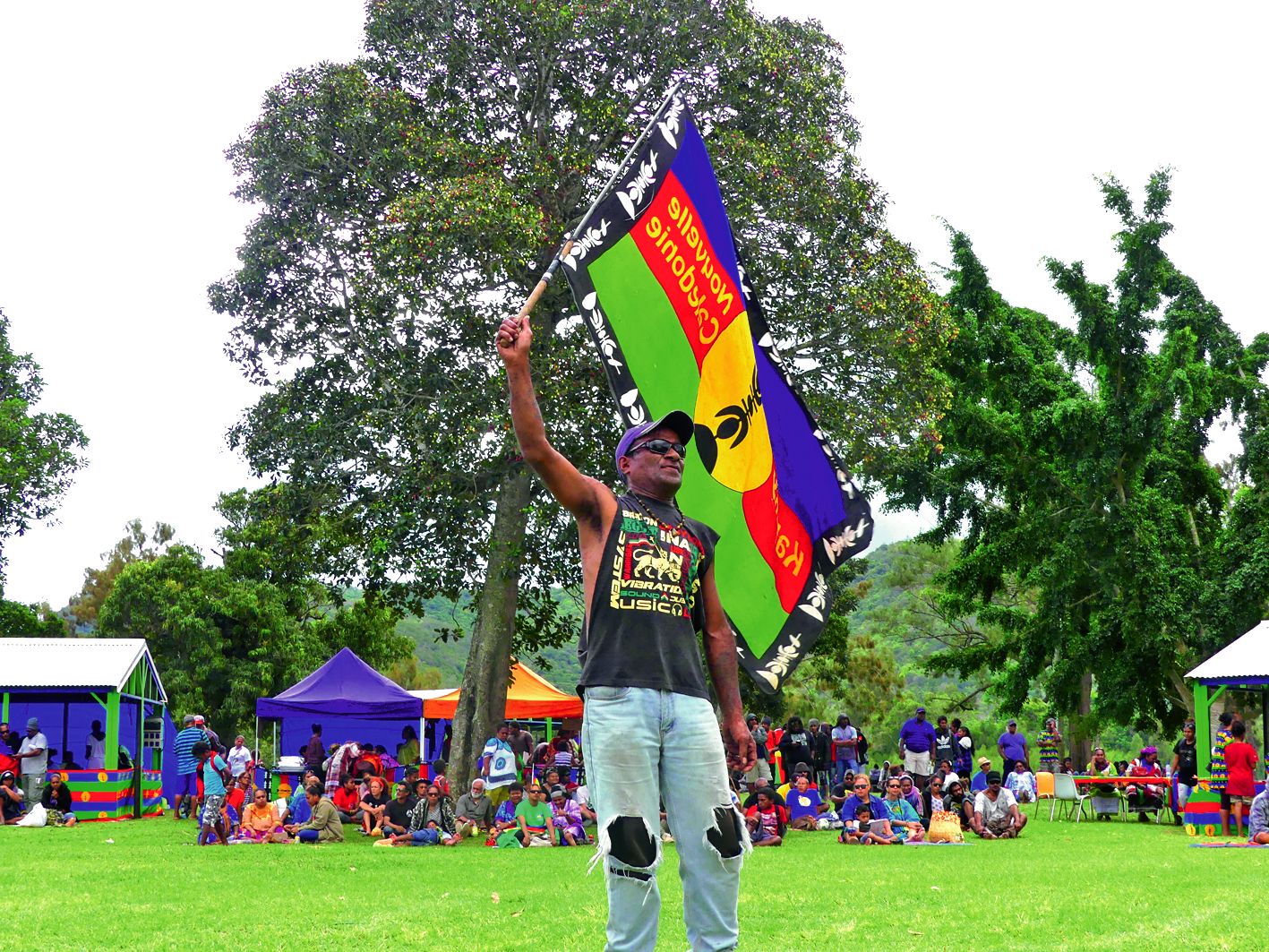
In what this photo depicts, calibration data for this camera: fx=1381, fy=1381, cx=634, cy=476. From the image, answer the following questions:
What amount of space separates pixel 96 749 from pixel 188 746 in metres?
6.33

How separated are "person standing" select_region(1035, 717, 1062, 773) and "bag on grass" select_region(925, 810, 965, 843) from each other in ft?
29.6

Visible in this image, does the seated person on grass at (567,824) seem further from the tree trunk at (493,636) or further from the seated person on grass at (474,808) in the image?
the tree trunk at (493,636)

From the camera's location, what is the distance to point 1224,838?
18.0 m

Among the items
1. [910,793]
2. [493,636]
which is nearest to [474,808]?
[493,636]

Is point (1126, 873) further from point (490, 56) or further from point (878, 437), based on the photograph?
point (490, 56)

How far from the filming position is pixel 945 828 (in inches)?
691

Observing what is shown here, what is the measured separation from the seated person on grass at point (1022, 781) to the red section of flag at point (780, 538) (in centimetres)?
1891

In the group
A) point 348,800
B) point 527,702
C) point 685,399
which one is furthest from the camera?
point 527,702

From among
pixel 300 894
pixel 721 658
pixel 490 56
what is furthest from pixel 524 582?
pixel 721 658

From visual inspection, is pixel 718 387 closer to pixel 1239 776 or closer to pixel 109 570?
pixel 1239 776

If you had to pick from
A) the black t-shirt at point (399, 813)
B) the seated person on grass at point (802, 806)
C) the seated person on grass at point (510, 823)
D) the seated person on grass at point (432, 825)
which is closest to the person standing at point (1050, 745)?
the seated person on grass at point (802, 806)

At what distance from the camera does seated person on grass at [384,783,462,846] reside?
59.4ft

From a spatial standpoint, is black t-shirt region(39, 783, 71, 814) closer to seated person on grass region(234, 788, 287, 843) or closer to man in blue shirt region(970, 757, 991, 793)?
seated person on grass region(234, 788, 287, 843)

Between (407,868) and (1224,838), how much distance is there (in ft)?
36.1
